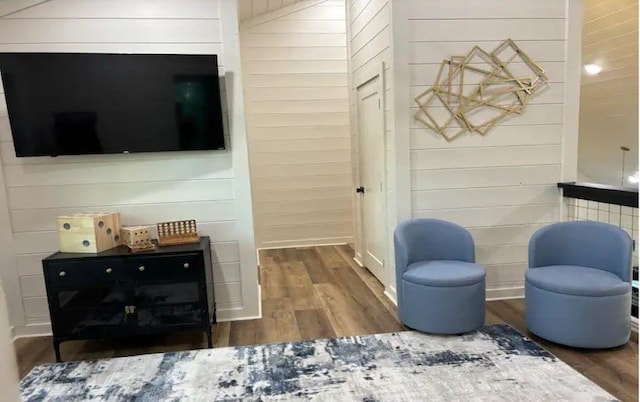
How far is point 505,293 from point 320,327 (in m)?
1.63

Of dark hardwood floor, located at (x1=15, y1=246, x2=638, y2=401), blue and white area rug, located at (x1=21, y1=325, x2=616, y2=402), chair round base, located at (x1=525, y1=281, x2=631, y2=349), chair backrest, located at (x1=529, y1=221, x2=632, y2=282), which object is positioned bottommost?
dark hardwood floor, located at (x1=15, y1=246, x2=638, y2=401)

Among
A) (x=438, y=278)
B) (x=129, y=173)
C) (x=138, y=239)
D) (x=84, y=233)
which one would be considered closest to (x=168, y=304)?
(x=138, y=239)

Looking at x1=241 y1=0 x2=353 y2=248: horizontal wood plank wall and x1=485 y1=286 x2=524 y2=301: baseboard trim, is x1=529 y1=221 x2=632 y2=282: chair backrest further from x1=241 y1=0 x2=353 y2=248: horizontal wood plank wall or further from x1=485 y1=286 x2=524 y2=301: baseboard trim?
x1=241 y1=0 x2=353 y2=248: horizontal wood plank wall

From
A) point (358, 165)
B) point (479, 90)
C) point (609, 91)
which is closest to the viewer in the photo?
point (479, 90)

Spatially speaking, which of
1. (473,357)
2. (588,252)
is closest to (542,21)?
(588,252)

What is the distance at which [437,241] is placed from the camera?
3.29 meters

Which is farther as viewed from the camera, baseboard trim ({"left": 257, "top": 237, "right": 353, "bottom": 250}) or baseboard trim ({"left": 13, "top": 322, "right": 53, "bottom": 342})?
baseboard trim ({"left": 257, "top": 237, "right": 353, "bottom": 250})

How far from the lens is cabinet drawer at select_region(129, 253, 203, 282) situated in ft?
9.36

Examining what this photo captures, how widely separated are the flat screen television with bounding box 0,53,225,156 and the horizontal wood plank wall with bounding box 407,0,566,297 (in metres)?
1.61

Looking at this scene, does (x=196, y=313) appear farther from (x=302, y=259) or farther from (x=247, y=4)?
(x=247, y=4)

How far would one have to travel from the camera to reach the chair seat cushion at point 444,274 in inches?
113

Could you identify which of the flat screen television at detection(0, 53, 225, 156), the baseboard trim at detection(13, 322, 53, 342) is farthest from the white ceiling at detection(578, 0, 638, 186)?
the baseboard trim at detection(13, 322, 53, 342)

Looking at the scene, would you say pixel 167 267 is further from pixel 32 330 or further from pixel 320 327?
pixel 32 330

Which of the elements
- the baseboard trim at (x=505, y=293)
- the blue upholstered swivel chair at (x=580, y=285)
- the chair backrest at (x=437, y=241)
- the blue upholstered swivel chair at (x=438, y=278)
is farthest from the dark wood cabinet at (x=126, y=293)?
the baseboard trim at (x=505, y=293)
